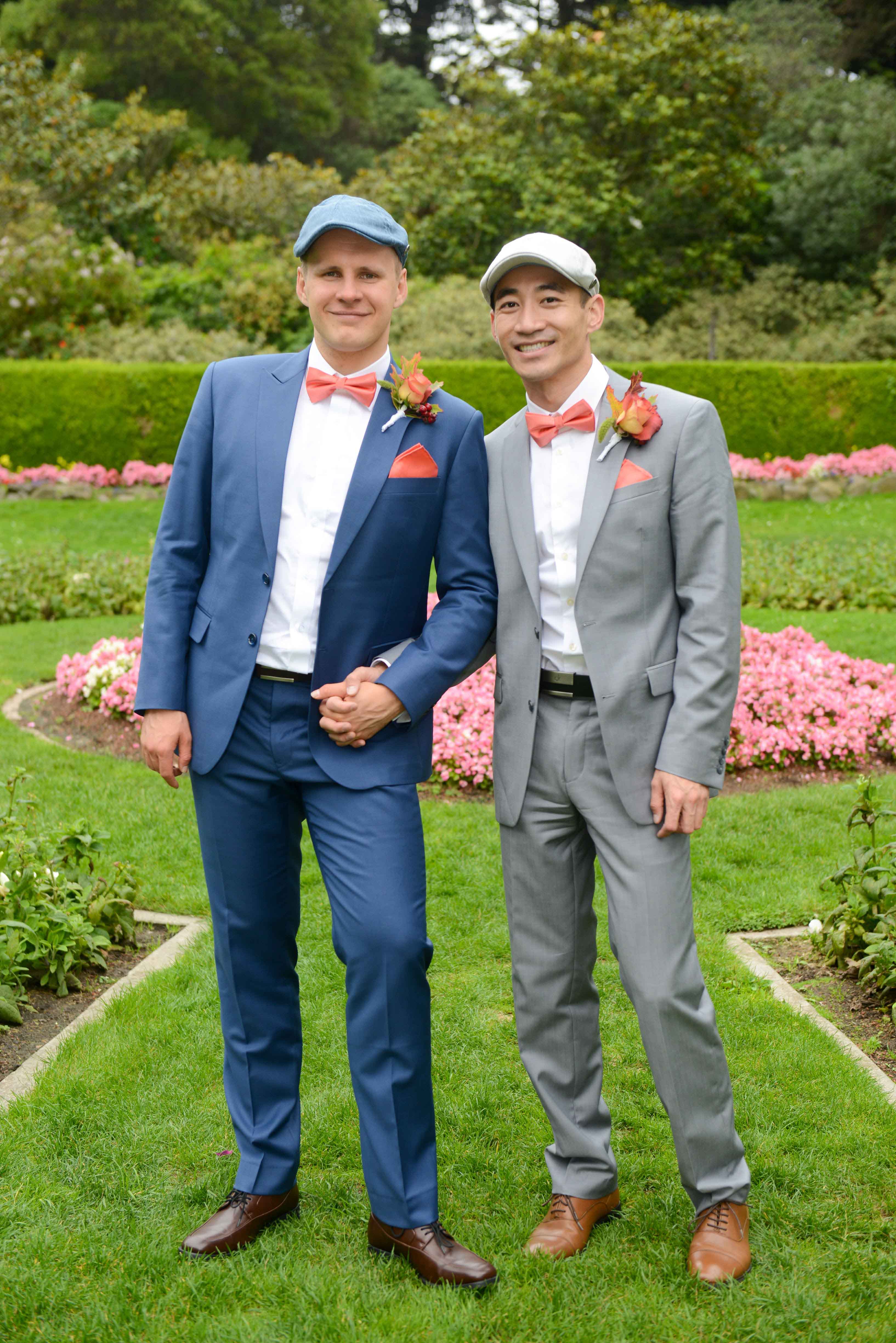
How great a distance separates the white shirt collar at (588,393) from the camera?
267 centimetres

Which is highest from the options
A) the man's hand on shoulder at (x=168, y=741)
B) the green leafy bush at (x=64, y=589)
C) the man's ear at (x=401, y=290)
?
the man's ear at (x=401, y=290)

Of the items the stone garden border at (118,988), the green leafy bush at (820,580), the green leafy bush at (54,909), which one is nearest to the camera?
the stone garden border at (118,988)

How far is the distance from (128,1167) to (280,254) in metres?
20.4

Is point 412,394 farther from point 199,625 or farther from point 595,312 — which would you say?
point 199,625

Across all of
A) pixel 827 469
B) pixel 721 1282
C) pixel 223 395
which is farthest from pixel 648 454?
pixel 827 469

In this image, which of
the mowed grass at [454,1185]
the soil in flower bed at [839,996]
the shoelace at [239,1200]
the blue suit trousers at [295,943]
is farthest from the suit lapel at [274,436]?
the soil in flower bed at [839,996]

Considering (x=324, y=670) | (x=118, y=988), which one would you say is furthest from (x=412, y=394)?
(x=118, y=988)

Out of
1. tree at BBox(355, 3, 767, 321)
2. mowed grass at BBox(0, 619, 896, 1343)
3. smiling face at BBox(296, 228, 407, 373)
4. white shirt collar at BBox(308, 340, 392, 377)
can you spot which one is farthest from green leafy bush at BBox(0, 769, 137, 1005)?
tree at BBox(355, 3, 767, 321)

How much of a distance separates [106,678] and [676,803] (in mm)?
5274

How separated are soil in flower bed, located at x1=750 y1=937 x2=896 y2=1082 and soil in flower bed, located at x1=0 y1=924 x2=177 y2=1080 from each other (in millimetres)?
2201

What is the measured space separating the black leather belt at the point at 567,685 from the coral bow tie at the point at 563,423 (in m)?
0.51

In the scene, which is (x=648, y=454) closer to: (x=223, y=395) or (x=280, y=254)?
(x=223, y=395)

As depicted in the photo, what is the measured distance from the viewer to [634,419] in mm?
2518

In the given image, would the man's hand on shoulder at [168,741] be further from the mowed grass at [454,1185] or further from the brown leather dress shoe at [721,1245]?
the brown leather dress shoe at [721,1245]
